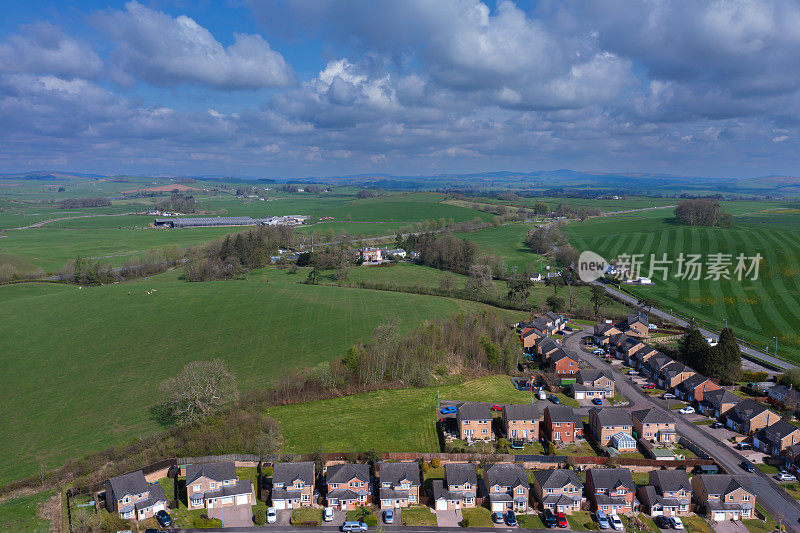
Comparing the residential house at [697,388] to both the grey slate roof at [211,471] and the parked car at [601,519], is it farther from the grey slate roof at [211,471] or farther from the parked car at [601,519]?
the grey slate roof at [211,471]

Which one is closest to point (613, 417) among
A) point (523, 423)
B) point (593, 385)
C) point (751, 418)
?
point (523, 423)

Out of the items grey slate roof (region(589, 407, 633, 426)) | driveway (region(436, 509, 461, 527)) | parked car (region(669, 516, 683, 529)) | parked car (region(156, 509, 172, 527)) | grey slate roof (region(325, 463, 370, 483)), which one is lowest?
driveway (region(436, 509, 461, 527))

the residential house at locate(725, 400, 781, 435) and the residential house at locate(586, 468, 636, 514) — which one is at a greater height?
the residential house at locate(725, 400, 781, 435)

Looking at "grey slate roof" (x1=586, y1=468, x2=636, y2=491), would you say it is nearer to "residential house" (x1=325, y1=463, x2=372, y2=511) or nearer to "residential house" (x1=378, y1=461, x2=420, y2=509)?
"residential house" (x1=378, y1=461, x2=420, y2=509)

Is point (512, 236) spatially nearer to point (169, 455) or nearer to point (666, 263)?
point (666, 263)

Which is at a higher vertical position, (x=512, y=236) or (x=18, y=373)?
(x=512, y=236)

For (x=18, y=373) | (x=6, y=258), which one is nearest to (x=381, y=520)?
(x=18, y=373)

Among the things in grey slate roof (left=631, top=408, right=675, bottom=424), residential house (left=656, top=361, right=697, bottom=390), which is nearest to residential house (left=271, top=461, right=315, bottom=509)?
grey slate roof (left=631, top=408, right=675, bottom=424)
